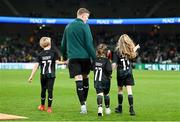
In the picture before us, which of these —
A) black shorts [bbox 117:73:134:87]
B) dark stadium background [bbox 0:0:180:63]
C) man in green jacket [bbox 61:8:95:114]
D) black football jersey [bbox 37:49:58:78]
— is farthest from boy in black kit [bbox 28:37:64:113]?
dark stadium background [bbox 0:0:180:63]

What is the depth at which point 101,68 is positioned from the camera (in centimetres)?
1173

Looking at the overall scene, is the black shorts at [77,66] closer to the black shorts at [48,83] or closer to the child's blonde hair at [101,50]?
the child's blonde hair at [101,50]

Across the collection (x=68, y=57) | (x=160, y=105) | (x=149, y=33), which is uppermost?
(x=149, y=33)

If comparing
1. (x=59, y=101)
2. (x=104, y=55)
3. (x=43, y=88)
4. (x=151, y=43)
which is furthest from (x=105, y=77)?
(x=151, y=43)

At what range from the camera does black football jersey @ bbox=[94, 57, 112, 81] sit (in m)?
11.7

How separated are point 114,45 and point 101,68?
43.6 metres

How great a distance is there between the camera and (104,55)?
11797 mm

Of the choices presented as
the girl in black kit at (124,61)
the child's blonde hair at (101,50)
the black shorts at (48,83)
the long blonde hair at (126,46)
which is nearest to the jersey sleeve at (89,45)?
the child's blonde hair at (101,50)

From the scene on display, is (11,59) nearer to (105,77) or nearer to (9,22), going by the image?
(9,22)

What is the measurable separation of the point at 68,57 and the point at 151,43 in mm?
48263

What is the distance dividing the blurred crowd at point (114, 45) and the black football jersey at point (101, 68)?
4036 centimetres

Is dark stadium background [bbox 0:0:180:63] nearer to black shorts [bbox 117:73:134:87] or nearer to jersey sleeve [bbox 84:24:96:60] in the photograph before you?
black shorts [bbox 117:73:134:87]

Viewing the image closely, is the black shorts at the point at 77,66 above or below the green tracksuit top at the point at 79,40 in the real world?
below

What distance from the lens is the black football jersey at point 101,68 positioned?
11.7m
